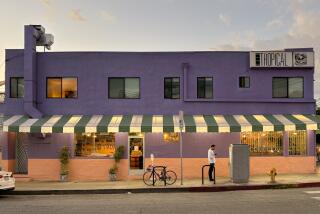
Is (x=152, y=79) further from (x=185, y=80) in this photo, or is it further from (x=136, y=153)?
(x=136, y=153)

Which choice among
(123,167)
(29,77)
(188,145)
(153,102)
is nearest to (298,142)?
(188,145)

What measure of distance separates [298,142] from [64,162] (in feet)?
38.7

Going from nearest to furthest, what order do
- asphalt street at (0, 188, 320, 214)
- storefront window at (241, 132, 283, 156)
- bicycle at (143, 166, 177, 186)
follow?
asphalt street at (0, 188, 320, 214)
bicycle at (143, 166, 177, 186)
storefront window at (241, 132, 283, 156)

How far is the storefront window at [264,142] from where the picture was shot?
25984mm

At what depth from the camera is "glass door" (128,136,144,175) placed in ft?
84.6

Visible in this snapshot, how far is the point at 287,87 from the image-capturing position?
2647 cm

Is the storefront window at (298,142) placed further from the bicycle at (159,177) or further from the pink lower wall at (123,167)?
the bicycle at (159,177)

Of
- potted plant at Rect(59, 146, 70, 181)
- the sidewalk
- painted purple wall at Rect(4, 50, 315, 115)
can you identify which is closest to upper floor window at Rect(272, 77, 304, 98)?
painted purple wall at Rect(4, 50, 315, 115)

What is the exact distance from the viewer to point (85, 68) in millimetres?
26375

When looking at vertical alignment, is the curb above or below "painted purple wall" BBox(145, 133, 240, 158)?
below

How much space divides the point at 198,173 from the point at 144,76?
5.60 m

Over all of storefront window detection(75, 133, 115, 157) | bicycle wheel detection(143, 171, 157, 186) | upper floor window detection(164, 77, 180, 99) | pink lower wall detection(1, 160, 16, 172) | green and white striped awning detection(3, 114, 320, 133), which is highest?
upper floor window detection(164, 77, 180, 99)

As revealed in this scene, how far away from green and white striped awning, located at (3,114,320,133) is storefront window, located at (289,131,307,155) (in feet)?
3.07

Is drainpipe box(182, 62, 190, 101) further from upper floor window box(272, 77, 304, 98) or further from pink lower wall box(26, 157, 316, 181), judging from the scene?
upper floor window box(272, 77, 304, 98)
